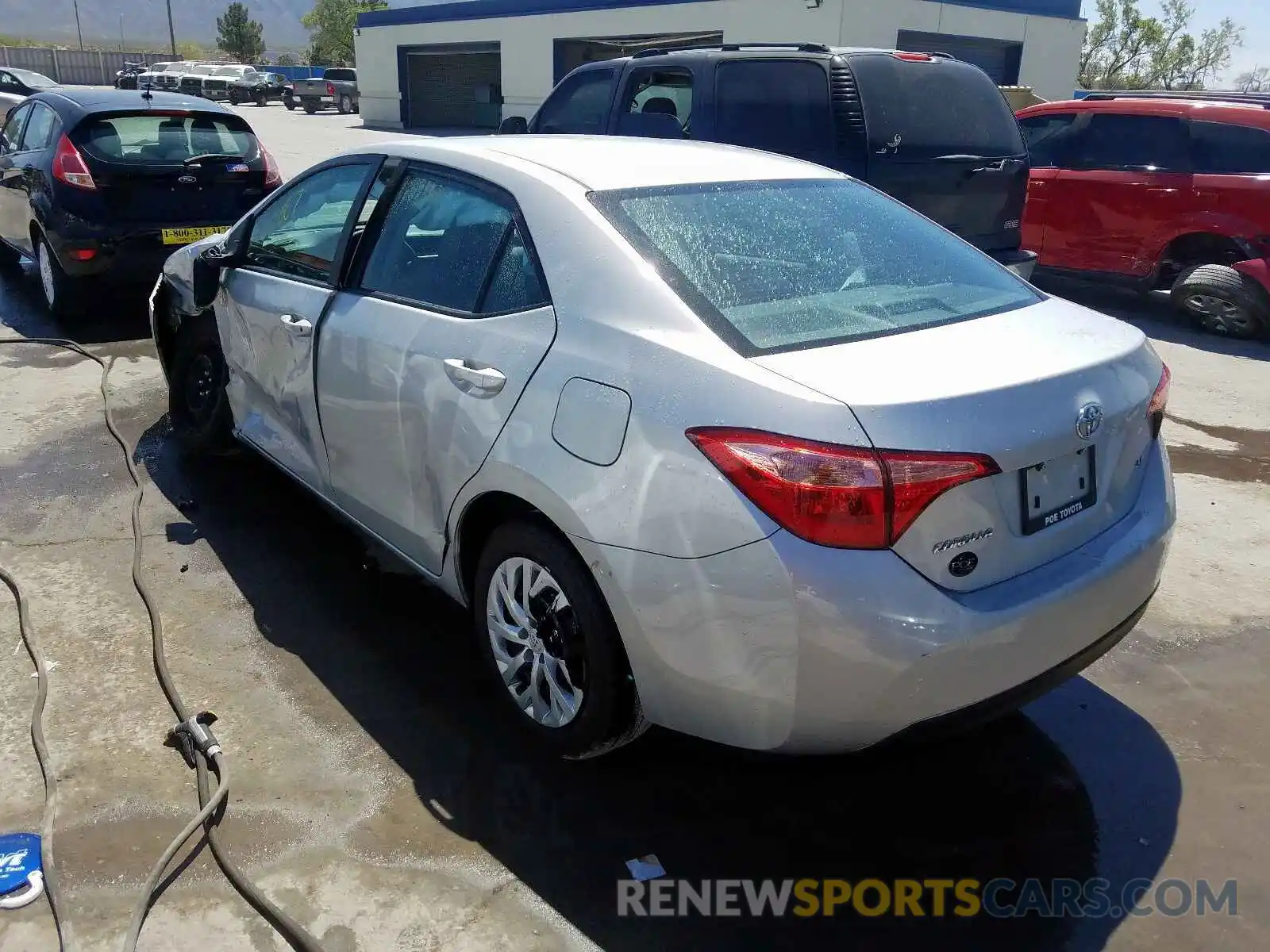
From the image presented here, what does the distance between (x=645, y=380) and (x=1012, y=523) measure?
90 cm

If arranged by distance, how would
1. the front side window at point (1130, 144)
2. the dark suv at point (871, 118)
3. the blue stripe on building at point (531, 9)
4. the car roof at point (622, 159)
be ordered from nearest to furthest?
the car roof at point (622, 159) → the dark suv at point (871, 118) → the front side window at point (1130, 144) → the blue stripe on building at point (531, 9)

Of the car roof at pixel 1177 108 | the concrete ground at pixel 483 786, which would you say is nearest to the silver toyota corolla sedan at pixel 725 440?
the concrete ground at pixel 483 786

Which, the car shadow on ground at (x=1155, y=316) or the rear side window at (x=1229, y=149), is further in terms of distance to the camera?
the car shadow on ground at (x=1155, y=316)

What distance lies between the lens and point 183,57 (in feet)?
319

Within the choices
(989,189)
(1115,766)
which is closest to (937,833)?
(1115,766)

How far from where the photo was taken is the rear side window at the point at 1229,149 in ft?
25.7

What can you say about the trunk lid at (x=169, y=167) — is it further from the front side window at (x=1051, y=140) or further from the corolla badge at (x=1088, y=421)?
the corolla badge at (x=1088, y=421)

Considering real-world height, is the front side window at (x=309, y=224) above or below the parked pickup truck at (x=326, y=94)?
below

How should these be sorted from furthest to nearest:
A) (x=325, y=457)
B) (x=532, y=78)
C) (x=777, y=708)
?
(x=532, y=78) → (x=325, y=457) → (x=777, y=708)

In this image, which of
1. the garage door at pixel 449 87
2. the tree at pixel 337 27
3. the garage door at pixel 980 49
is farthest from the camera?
the tree at pixel 337 27

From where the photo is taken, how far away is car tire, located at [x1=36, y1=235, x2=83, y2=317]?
25.0ft

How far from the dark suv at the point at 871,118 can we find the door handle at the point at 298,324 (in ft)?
12.8

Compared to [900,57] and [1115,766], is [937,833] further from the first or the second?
[900,57]

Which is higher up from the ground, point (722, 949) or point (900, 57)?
point (900, 57)
